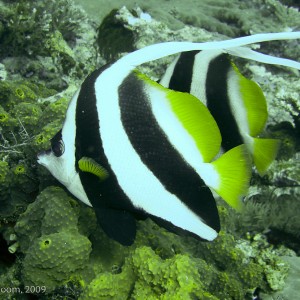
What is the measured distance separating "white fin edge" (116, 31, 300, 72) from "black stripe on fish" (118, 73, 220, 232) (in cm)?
10

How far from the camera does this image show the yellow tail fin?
1233mm

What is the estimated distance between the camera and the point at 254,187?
12.3ft

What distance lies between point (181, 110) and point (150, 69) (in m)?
3.03

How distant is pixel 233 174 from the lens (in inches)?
49.2

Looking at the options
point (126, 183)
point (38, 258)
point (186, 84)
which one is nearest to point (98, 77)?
point (126, 183)

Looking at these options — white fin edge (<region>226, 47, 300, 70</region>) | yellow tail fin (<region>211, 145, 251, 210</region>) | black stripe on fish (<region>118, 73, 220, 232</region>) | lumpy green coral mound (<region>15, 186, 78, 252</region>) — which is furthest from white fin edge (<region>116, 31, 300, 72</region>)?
lumpy green coral mound (<region>15, 186, 78, 252</region>)

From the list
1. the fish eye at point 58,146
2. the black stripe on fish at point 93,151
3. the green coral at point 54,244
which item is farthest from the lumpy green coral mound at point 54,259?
the fish eye at point 58,146

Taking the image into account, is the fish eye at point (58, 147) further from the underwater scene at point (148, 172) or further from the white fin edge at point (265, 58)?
the white fin edge at point (265, 58)

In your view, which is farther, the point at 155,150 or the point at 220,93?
the point at 220,93

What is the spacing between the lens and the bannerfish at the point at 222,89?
2.01 metres

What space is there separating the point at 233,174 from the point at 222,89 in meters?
0.91

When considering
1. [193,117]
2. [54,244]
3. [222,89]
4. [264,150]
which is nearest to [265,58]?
[193,117]

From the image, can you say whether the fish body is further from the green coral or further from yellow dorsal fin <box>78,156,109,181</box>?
the green coral

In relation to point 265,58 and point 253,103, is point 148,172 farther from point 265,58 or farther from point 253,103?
point 253,103
